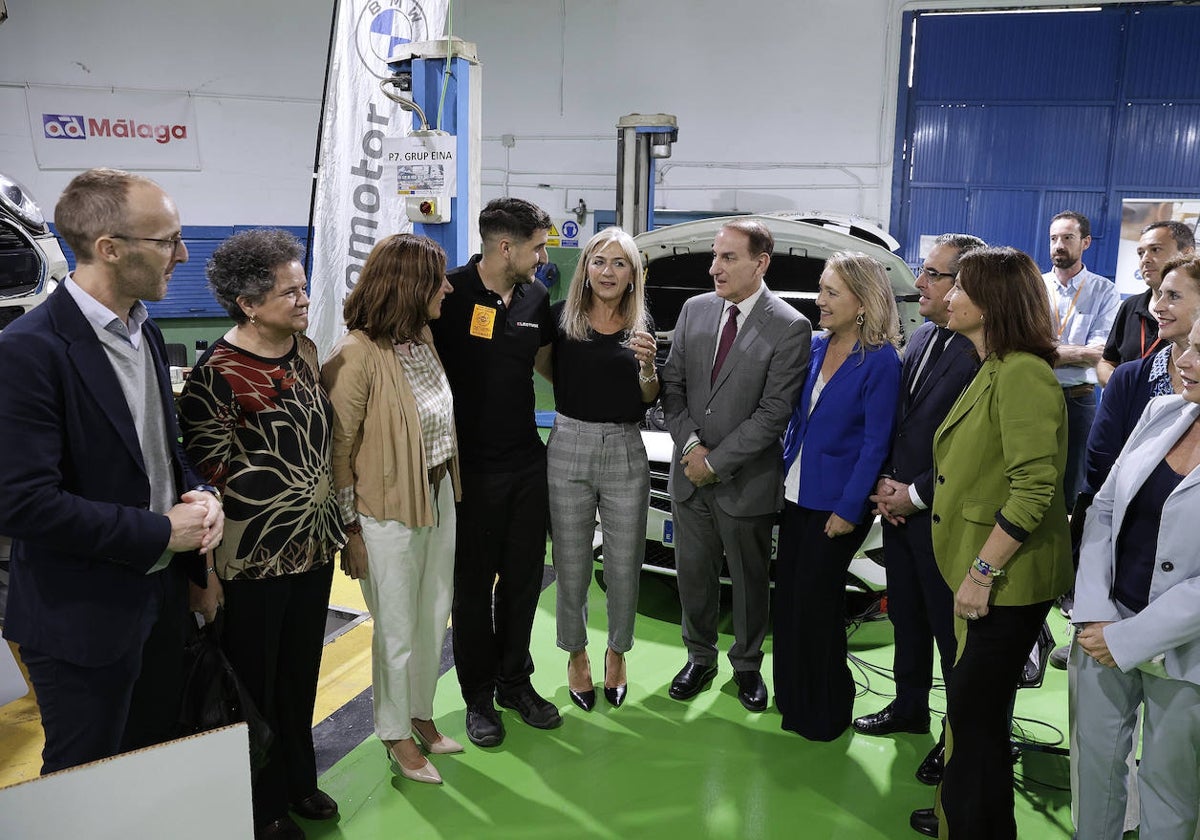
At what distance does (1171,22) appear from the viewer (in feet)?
25.8

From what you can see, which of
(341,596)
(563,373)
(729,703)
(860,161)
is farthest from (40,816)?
(860,161)

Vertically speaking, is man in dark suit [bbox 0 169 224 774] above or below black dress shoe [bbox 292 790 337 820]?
above

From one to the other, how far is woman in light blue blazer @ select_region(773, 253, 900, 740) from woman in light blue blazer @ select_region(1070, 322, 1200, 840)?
770 mm

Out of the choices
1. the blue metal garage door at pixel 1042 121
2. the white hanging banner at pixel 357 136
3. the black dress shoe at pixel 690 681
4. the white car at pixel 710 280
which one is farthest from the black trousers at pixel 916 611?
the blue metal garage door at pixel 1042 121

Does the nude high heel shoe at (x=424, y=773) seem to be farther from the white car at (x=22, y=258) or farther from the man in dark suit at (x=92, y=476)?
the white car at (x=22, y=258)

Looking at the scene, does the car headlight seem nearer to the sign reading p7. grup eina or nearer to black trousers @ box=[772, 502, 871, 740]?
black trousers @ box=[772, 502, 871, 740]

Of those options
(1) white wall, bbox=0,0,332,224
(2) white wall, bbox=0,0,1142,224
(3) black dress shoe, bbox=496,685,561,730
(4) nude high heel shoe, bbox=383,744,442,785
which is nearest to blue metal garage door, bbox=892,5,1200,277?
(2) white wall, bbox=0,0,1142,224

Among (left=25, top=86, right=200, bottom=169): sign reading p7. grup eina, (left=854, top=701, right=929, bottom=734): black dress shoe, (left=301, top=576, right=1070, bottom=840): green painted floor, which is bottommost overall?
(left=301, top=576, right=1070, bottom=840): green painted floor

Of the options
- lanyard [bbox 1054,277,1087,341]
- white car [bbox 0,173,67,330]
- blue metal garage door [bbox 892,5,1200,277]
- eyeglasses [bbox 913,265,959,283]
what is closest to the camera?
eyeglasses [bbox 913,265,959,283]

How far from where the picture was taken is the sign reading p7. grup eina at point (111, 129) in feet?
23.7

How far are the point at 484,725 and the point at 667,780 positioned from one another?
0.64 metres

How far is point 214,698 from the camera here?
211 cm

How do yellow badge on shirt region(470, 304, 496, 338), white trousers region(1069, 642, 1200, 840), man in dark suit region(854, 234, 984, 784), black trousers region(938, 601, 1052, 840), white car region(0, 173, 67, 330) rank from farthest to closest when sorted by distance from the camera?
white car region(0, 173, 67, 330), yellow badge on shirt region(470, 304, 496, 338), man in dark suit region(854, 234, 984, 784), black trousers region(938, 601, 1052, 840), white trousers region(1069, 642, 1200, 840)

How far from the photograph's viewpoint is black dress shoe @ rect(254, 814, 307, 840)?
2363mm
